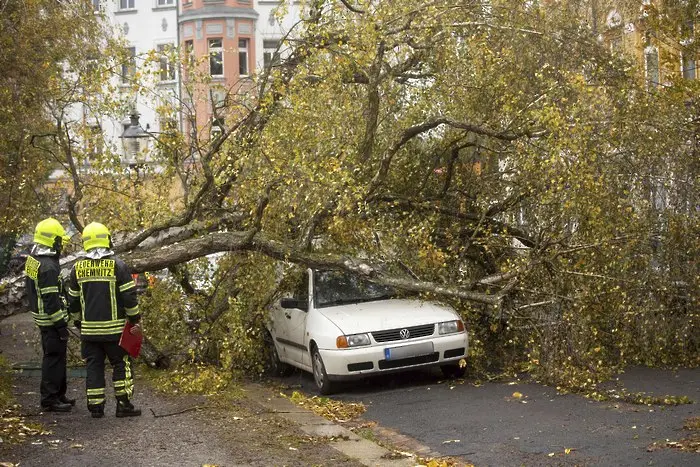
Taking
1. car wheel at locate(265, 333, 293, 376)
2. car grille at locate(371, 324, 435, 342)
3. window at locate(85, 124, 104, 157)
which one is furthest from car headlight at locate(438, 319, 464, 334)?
window at locate(85, 124, 104, 157)

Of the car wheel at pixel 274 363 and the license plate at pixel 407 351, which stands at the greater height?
the license plate at pixel 407 351

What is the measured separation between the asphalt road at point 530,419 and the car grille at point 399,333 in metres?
0.60

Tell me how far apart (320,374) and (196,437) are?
3050 mm

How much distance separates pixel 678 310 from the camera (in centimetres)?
1202

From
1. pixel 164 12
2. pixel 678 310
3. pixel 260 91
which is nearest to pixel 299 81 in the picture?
pixel 260 91

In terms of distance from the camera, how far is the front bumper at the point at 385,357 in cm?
1141

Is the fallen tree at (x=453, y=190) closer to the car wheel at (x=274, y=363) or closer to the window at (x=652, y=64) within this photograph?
the car wheel at (x=274, y=363)

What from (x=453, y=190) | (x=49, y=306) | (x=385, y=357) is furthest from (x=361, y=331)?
(x=49, y=306)

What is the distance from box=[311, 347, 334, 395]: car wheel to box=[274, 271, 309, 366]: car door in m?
0.25

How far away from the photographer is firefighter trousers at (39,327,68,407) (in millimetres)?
10312

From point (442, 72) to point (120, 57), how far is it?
174 inches

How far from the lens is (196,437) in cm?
889

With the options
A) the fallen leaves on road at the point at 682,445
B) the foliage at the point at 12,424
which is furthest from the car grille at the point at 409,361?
the fallen leaves on road at the point at 682,445

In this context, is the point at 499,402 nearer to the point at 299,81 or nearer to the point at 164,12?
the point at 299,81
